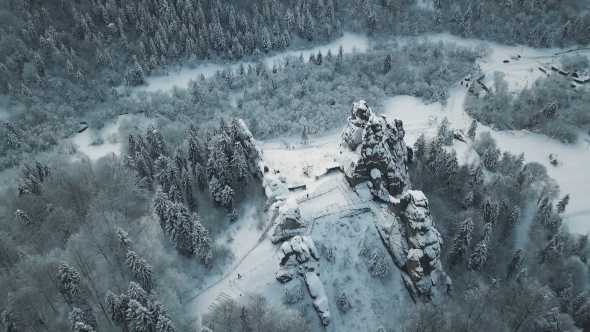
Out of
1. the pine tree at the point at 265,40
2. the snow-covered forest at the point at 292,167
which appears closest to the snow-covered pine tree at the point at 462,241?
the snow-covered forest at the point at 292,167

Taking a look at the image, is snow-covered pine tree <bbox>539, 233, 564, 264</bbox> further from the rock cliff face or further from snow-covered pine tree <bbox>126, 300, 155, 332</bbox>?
snow-covered pine tree <bbox>126, 300, 155, 332</bbox>

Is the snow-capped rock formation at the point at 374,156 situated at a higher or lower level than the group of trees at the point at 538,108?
higher

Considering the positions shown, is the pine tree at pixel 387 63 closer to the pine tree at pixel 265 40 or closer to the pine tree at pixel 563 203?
the pine tree at pixel 265 40

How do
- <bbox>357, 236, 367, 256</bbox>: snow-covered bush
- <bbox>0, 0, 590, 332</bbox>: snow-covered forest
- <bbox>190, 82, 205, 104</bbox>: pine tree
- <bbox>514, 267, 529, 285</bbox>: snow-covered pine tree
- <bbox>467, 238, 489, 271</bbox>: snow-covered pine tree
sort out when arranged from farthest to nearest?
<bbox>190, 82, 205, 104</bbox>: pine tree → <bbox>467, 238, 489, 271</bbox>: snow-covered pine tree → <bbox>357, 236, 367, 256</bbox>: snow-covered bush → <bbox>514, 267, 529, 285</bbox>: snow-covered pine tree → <bbox>0, 0, 590, 332</bbox>: snow-covered forest

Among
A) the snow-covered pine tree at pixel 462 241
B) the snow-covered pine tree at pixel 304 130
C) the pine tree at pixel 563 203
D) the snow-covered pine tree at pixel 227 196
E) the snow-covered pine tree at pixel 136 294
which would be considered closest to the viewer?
the snow-covered pine tree at pixel 136 294

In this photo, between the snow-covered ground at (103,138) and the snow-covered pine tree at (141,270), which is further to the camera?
the snow-covered ground at (103,138)

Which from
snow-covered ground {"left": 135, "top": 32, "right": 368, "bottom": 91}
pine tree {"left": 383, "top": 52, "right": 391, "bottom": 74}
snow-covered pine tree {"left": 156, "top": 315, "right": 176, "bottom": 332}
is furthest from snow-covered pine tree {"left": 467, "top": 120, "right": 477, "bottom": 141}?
snow-covered pine tree {"left": 156, "top": 315, "right": 176, "bottom": 332}

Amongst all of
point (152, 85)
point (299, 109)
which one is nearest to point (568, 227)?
point (299, 109)
